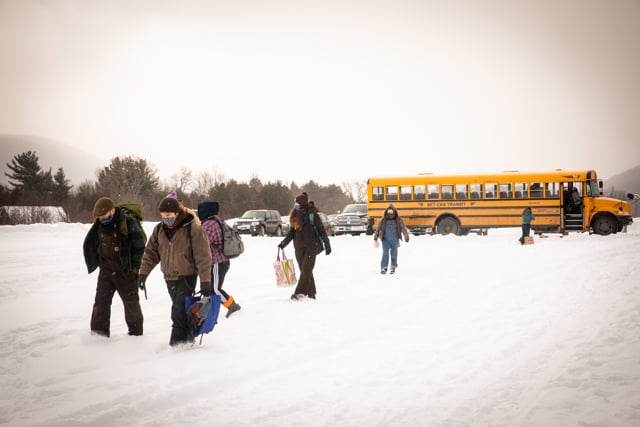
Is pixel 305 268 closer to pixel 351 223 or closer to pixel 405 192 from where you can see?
pixel 405 192

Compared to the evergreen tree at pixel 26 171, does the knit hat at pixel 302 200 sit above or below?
below

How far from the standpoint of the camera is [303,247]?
8883mm

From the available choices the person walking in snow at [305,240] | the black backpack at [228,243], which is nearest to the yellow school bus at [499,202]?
the person walking in snow at [305,240]

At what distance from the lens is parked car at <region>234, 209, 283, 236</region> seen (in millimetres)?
29281

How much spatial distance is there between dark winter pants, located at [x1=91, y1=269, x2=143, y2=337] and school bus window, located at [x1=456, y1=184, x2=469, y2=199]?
20.2 metres

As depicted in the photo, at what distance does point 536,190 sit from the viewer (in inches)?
928

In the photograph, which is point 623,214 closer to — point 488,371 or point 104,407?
point 488,371

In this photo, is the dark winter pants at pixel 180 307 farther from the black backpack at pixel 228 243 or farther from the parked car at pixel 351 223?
the parked car at pixel 351 223

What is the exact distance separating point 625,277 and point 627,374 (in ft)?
20.7

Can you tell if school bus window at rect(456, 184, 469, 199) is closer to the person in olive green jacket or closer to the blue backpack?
the blue backpack

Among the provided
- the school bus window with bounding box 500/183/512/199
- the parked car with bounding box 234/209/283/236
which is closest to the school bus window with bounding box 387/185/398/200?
the school bus window with bounding box 500/183/512/199

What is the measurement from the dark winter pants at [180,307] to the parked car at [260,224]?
76.2 feet

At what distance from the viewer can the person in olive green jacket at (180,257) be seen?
555cm

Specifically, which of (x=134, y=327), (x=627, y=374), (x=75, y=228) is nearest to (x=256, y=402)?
(x=134, y=327)
